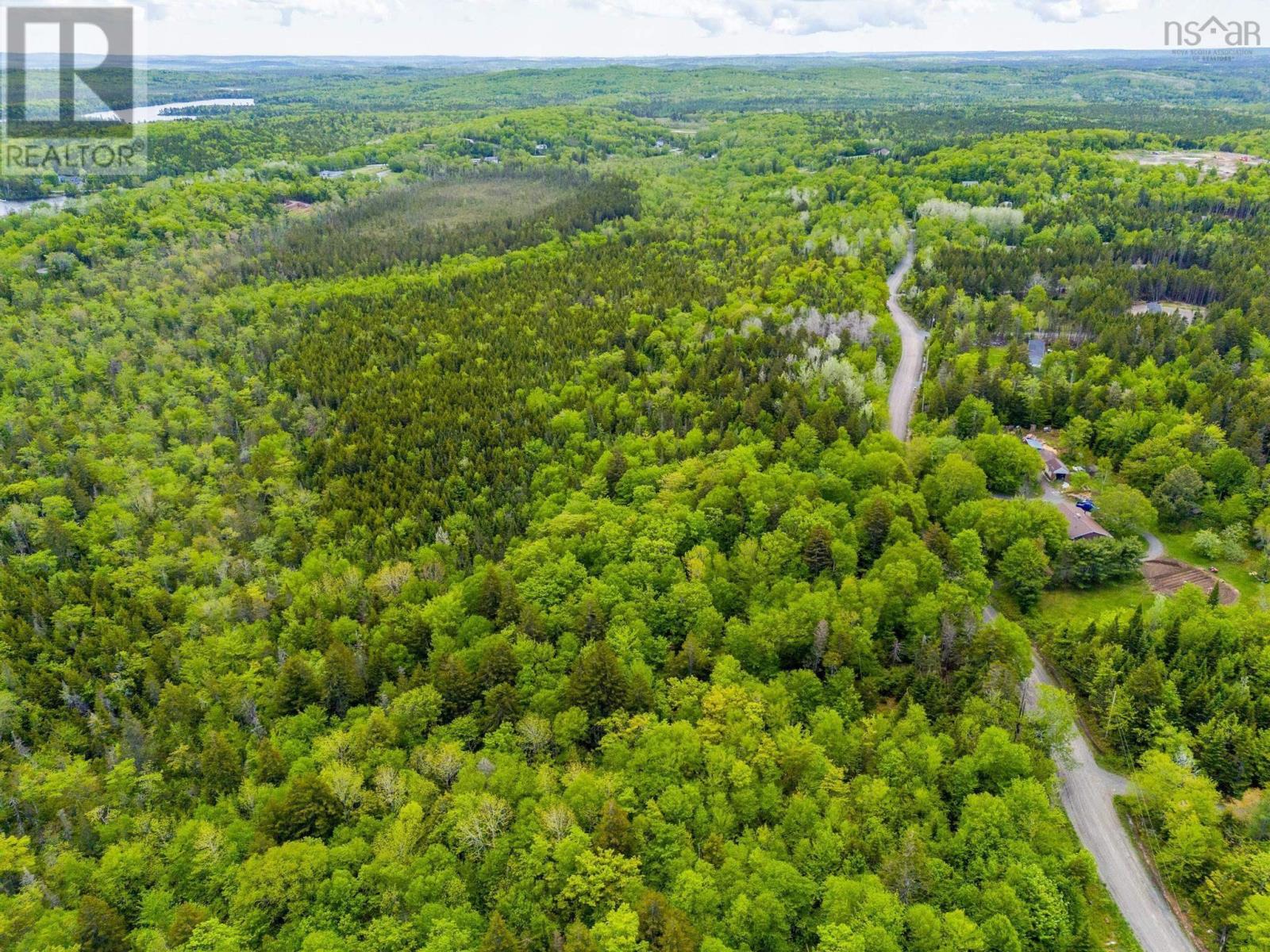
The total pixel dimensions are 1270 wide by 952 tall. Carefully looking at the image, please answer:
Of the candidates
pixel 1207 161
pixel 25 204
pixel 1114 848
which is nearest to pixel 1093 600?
pixel 1114 848

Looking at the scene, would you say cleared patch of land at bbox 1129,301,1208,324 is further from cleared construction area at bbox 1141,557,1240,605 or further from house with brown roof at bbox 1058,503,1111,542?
cleared construction area at bbox 1141,557,1240,605

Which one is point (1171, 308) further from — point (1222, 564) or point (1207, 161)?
point (1207, 161)

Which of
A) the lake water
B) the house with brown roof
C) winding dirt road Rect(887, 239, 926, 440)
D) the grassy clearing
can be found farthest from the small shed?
the lake water

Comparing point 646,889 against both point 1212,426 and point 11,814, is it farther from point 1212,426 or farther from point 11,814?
point 1212,426

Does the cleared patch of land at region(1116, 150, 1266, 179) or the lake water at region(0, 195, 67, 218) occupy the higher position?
the cleared patch of land at region(1116, 150, 1266, 179)

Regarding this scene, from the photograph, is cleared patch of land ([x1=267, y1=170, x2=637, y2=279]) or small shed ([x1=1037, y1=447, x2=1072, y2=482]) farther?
cleared patch of land ([x1=267, y1=170, x2=637, y2=279])

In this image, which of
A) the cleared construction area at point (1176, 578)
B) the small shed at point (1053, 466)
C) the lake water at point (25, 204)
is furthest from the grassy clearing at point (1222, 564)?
the lake water at point (25, 204)

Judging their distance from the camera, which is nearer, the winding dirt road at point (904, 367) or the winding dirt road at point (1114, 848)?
the winding dirt road at point (1114, 848)

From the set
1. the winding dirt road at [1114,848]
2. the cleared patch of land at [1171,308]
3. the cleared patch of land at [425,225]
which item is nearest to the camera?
the winding dirt road at [1114,848]

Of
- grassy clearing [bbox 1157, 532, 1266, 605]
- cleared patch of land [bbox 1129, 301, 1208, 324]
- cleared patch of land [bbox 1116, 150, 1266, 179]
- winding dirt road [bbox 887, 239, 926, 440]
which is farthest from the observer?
cleared patch of land [bbox 1116, 150, 1266, 179]

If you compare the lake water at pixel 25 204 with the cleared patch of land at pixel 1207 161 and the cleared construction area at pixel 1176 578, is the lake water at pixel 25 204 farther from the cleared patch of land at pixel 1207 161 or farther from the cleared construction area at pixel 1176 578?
the cleared patch of land at pixel 1207 161
